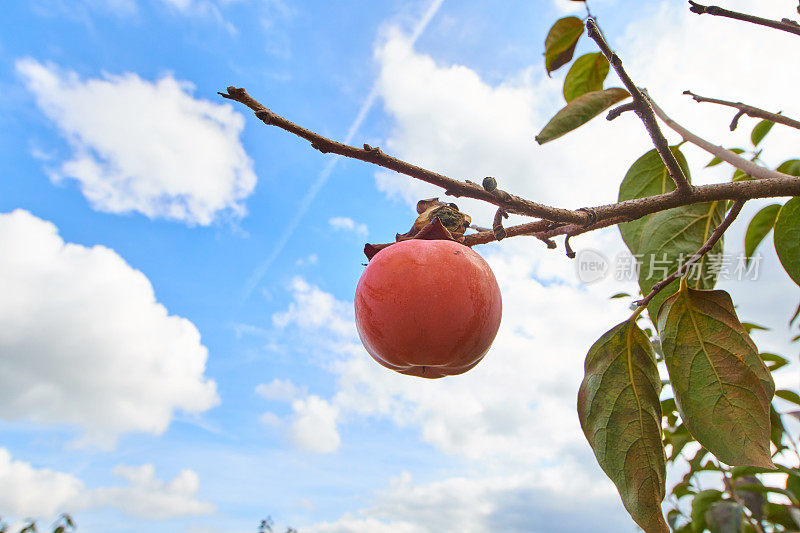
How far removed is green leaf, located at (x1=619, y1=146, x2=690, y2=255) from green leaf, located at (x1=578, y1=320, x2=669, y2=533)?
0.51 meters

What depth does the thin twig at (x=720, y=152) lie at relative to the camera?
151cm

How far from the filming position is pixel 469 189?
2.61ft

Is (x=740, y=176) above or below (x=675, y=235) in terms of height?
above

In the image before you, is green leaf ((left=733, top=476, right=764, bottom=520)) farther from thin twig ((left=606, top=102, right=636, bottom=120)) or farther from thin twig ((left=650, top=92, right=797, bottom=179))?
thin twig ((left=606, top=102, right=636, bottom=120))

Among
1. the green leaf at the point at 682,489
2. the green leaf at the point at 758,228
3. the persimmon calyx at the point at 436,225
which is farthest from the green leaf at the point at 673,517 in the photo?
the persimmon calyx at the point at 436,225

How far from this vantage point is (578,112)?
111 cm

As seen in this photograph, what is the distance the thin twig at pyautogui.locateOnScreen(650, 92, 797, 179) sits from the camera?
1510mm

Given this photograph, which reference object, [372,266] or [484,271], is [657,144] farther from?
[372,266]

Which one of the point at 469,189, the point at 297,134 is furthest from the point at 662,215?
the point at 297,134

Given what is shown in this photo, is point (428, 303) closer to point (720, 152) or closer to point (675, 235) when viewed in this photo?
point (675, 235)

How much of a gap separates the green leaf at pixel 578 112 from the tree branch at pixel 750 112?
607 millimetres

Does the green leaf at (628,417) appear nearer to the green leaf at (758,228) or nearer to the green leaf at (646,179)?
the green leaf at (646,179)

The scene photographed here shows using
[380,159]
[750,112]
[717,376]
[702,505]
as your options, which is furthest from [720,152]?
[702,505]

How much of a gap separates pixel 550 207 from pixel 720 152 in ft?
3.44
